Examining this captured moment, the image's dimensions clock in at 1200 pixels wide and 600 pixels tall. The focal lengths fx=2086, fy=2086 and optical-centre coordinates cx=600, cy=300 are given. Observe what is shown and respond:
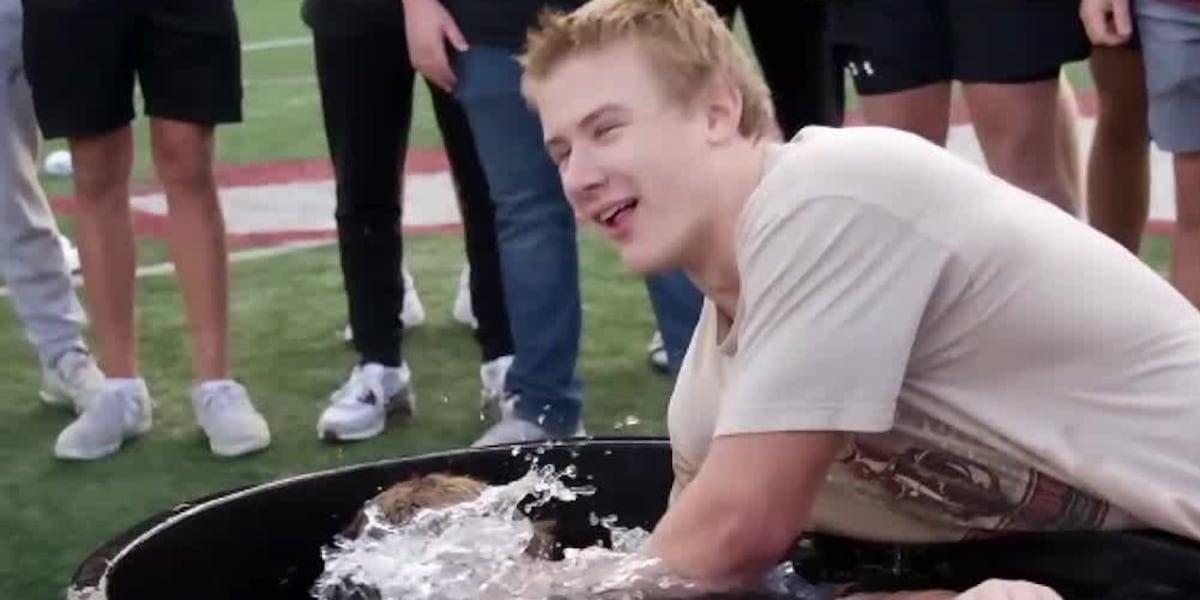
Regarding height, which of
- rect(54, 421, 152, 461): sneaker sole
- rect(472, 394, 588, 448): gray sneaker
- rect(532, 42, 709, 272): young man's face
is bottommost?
rect(54, 421, 152, 461): sneaker sole

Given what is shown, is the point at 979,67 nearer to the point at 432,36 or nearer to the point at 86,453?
the point at 432,36

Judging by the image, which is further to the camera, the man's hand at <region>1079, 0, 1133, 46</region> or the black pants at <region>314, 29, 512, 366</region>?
the black pants at <region>314, 29, 512, 366</region>

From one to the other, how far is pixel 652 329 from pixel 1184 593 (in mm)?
2672

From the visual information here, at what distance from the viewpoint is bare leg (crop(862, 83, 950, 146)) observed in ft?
12.0

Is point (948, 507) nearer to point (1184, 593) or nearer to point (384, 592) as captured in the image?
point (1184, 593)

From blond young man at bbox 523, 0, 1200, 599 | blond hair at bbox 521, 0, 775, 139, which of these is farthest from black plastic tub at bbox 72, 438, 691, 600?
blond hair at bbox 521, 0, 775, 139

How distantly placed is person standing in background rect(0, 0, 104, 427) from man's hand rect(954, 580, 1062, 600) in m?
2.48

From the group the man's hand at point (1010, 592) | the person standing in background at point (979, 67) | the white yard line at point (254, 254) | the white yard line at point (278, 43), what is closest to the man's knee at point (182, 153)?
the person standing in background at point (979, 67)

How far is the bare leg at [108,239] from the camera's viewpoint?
3.92 m

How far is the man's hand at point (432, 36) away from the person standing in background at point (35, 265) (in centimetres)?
93

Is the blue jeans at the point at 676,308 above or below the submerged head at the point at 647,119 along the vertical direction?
below

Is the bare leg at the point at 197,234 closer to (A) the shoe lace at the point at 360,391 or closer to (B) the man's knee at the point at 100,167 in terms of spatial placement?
(B) the man's knee at the point at 100,167

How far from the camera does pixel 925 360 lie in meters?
2.05

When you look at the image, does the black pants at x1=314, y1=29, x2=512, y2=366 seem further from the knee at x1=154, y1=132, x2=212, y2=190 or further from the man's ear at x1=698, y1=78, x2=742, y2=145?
the man's ear at x1=698, y1=78, x2=742, y2=145
